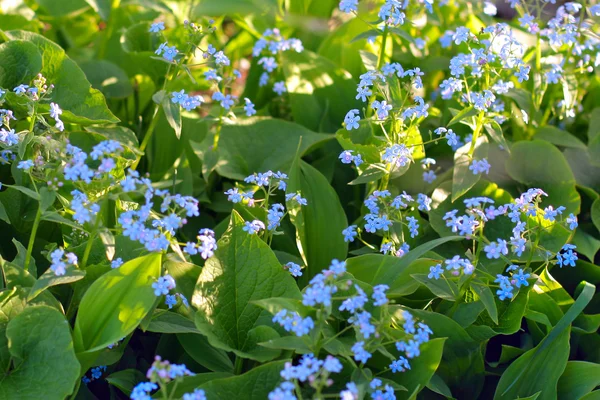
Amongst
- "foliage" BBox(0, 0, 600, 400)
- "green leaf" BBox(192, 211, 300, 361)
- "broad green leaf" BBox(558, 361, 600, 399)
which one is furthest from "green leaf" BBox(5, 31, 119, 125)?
"broad green leaf" BBox(558, 361, 600, 399)

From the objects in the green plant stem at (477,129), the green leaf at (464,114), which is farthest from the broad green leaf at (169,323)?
the green plant stem at (477,129)

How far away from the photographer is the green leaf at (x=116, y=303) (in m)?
1.58

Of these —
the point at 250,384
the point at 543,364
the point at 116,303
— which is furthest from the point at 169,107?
the point at 543,364

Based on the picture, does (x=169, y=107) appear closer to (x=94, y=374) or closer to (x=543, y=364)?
(x=94, y=374)

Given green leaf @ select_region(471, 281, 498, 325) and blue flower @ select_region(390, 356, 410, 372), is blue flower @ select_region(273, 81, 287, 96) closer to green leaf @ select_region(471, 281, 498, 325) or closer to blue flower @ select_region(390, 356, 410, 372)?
green leaf @ select_region(471, 281, 498, 325)

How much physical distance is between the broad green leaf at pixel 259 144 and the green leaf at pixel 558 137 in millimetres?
870

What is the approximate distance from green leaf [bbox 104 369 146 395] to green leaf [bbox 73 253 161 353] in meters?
0.12

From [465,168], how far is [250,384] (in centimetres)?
108

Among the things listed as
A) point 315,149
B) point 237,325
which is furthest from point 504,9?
point 237,325

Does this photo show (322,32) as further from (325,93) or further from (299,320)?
(299,320)

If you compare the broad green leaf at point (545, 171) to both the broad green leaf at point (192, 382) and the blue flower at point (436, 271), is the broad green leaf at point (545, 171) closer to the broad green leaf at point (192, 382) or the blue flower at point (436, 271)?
the blue flower at point (436, 271)

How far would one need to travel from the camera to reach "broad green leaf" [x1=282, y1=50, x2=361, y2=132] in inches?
111

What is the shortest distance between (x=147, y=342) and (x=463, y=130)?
1.52 metres

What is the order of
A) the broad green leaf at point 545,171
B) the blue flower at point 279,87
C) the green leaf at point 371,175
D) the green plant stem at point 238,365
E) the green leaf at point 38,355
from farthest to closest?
1. the blue flower at point 279,87
2. the broad green leaf at point 545,171
3. the green leaf at point 371,175
4. the green plant stem at point 238,365
5. the green leaf at point 38,355
